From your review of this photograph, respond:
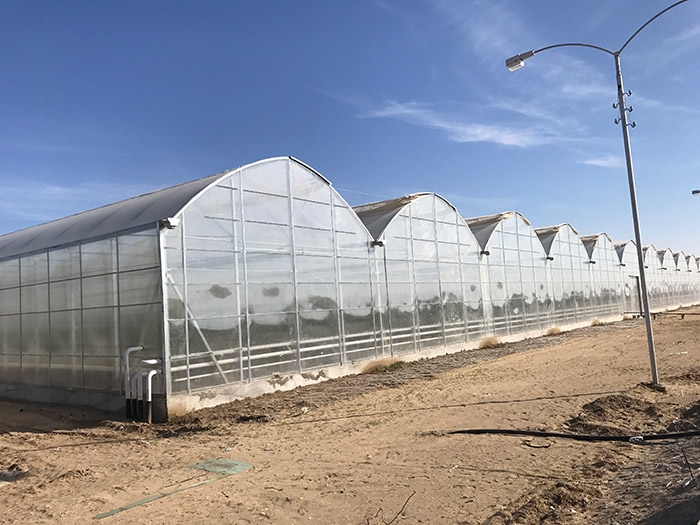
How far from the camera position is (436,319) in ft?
74.0

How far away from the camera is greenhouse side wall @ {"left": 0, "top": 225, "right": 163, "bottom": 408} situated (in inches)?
522

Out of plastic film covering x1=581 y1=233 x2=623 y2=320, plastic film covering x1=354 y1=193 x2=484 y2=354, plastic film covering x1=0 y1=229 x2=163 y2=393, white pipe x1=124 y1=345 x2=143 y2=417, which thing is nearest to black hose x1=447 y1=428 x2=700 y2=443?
plastic film covering x1=0 y1=229 x2=163 y2=393

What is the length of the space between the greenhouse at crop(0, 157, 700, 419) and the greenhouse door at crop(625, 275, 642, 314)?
24006 mm

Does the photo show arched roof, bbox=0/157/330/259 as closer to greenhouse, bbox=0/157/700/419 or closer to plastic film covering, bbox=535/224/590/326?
greenhouse, bbox=0/157/700/419

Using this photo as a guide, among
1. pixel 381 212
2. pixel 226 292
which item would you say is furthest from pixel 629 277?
pixel 226 292

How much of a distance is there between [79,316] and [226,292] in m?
4.61

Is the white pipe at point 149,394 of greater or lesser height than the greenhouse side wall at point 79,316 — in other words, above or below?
below

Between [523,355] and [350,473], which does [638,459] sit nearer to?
[350,473]

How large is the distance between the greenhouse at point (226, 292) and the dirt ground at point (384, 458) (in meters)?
1.07

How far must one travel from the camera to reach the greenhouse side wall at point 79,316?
13250 millimetres

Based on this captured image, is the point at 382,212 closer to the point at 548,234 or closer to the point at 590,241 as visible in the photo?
the point at 548,234

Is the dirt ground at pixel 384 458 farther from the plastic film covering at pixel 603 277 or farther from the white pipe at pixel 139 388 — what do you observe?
the plastic film covering at pixel 603 277

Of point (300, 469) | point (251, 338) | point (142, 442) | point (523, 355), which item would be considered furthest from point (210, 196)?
point (523, 355)

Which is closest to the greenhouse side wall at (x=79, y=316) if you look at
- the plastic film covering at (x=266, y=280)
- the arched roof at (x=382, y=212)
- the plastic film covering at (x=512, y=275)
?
the plastic film covering at (x=266, y=280)
